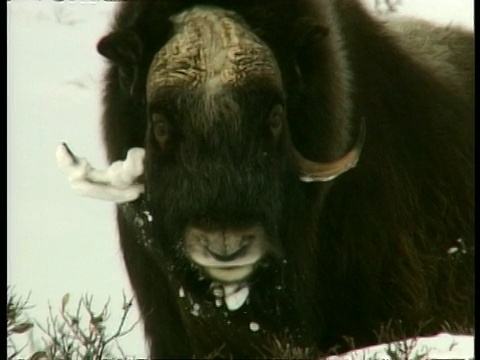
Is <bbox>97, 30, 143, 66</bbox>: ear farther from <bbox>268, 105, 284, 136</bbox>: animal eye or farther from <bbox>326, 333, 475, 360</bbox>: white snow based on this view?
<bbox>326, 333, 475, 360</bbox>: white snow

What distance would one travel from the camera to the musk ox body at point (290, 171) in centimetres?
424

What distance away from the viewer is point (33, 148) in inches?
198

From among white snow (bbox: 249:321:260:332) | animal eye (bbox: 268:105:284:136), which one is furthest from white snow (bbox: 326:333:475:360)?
animal eye (bbox: 268:105:284:136)

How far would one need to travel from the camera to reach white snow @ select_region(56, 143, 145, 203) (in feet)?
14.7

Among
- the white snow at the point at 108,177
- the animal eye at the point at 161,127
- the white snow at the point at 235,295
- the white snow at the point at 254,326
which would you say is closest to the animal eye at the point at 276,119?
the animal eye at the point at 161,127

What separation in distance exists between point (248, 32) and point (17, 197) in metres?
1.45

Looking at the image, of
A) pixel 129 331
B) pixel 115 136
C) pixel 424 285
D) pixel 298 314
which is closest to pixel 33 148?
pixel 115 136

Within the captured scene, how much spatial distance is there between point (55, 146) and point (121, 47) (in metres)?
0.77

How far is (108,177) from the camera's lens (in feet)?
14.8

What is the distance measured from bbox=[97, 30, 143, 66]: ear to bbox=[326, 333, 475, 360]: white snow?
1.57 m

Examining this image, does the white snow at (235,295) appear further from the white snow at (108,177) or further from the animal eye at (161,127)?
the animal eye at (161,127)

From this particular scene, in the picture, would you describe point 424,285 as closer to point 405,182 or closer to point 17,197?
point 405,182

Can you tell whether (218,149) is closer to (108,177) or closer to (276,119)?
(276,119)

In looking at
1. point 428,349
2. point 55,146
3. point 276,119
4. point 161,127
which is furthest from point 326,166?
point 55,146
